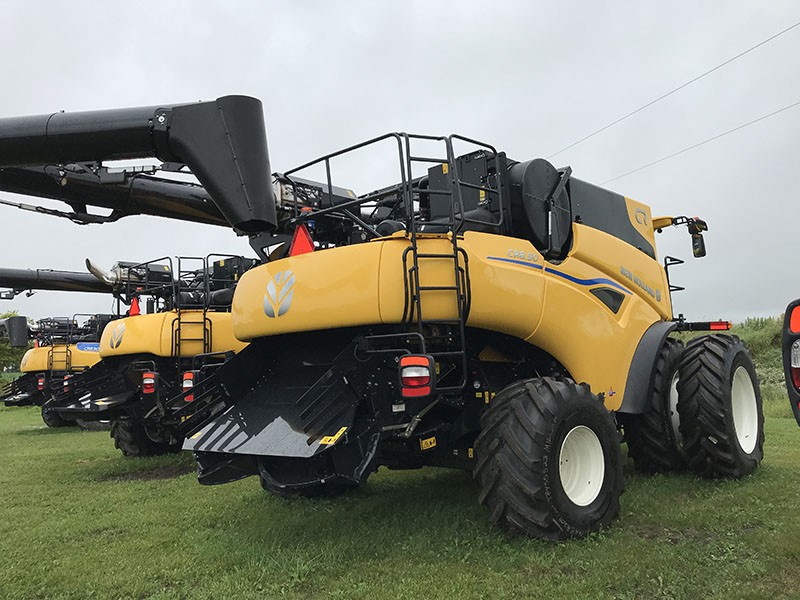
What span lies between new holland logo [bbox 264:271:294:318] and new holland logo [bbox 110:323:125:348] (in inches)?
203

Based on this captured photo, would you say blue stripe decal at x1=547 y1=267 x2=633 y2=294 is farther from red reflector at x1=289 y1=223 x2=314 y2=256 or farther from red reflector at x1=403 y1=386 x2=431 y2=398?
red reflector at x1=289 y1=223 x2=314 y2=256

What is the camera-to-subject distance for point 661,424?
19.5 feet

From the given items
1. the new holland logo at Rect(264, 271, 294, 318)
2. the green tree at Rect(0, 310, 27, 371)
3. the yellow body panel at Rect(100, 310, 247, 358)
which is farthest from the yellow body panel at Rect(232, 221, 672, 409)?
the green tree at Rect(0, 310, 27, 371)

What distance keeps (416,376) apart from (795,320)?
2089 millimetres

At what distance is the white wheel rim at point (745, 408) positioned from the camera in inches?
248

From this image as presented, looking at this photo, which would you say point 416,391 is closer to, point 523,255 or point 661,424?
point 523,255

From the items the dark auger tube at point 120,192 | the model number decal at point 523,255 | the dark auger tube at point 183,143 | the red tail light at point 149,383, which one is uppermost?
the dark auger tube at point 120,192

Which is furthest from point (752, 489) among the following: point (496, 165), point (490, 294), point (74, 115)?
point (74, 115)

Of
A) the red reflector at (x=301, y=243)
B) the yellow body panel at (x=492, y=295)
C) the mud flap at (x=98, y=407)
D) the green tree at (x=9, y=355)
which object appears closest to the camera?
the yellow body panel at (x=492, y=295)

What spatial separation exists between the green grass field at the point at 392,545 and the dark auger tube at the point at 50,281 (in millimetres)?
6684

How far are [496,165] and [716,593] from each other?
3270 millimetres

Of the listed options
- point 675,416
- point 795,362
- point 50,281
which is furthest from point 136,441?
point 795,362

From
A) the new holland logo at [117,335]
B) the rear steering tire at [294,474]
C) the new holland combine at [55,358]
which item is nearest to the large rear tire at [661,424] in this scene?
the rear steering tire at [294,474]

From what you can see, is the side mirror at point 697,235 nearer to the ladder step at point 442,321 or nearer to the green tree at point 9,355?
the ladder step at point 442,321
